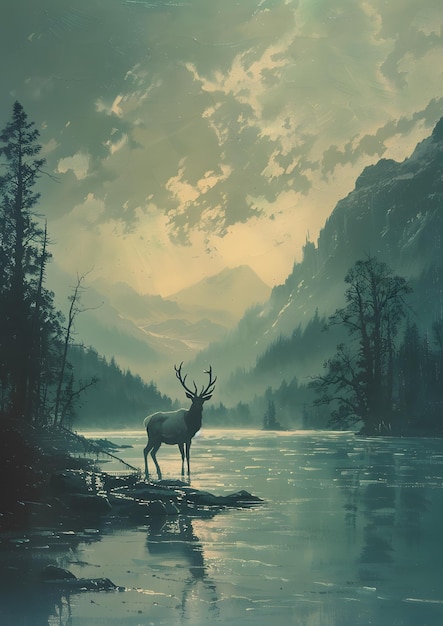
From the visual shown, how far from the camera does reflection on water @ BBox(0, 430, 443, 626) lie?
633 cm

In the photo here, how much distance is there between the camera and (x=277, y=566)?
8.22 meters

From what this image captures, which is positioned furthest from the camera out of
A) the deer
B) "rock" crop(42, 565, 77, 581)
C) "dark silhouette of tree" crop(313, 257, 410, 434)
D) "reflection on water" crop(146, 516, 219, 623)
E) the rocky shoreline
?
"dark silhouette of tree" crop(313, 257, 410, 434)

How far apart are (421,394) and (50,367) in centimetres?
2198

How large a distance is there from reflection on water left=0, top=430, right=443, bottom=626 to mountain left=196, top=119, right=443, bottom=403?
164 ft

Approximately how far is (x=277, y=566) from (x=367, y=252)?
7593 centimetres

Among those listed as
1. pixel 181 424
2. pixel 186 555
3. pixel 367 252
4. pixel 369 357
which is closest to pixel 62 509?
pixel 186 555

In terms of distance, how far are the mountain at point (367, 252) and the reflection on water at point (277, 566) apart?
164ft

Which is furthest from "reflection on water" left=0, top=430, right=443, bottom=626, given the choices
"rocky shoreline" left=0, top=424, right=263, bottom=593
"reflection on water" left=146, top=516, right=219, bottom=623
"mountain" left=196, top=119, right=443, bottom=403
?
"mountain" left=196, top=119, right=443, bottom=403

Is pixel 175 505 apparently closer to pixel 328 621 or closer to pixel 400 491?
pixel 400 491

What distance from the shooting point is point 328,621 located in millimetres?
6176

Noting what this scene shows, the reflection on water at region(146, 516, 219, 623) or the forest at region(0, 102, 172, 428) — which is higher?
the forest at region(0, 102, 172, 428)

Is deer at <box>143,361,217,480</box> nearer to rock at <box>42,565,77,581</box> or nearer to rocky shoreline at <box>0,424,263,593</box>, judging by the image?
rocky shoreline at <box>0,424,263,593</box>

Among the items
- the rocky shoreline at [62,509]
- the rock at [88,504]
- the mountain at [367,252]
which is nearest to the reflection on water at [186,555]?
the rocky shoreline at [62,509]

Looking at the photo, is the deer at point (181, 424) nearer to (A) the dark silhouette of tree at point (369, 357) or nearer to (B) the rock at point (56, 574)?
(B) the rock at point (56, 574)
